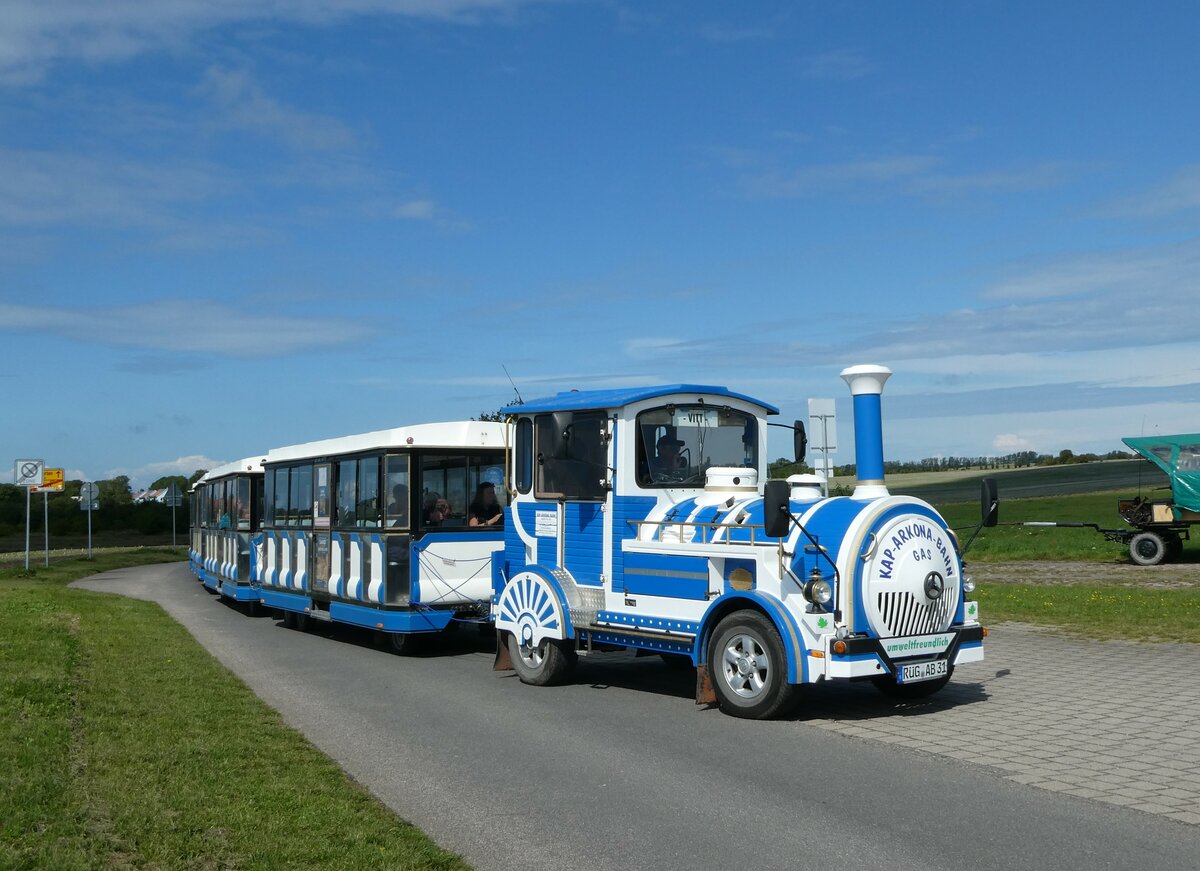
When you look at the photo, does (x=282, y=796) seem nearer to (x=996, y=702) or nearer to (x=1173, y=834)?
(x=1173, y=834)

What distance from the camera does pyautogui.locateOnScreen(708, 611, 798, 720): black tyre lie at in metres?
9.35

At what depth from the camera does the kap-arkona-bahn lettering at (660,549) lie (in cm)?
941

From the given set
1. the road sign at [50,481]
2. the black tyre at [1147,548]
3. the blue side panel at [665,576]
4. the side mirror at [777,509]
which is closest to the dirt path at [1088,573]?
the black tyre at [1147,548]

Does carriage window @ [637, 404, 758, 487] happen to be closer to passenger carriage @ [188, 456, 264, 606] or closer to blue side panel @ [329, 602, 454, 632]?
blue side panel @ [329, 602, 454, 632]

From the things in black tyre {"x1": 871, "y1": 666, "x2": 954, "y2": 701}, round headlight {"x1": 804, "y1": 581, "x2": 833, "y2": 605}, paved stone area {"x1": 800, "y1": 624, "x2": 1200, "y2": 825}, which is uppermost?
round headlight {"x1": 804, "y1": 581, "x2": 833, "y2": 605}

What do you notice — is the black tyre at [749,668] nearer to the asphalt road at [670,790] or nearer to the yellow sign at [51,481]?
the asphalt road at [670,790]

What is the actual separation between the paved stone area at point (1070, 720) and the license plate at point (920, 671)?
32 centimetres

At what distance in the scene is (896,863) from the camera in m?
5.65

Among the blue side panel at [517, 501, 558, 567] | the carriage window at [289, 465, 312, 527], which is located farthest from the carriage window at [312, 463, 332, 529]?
the blue side panel at [517, 501, 558, 567]

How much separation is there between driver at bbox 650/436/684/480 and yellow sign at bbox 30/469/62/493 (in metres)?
24.6

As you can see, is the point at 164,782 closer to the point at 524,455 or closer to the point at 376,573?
the point at 524,455

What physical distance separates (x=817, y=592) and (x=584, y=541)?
3.01 metres

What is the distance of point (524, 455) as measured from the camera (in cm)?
1251


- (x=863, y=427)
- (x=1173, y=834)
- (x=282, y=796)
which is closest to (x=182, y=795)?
(x=282, y=796)
